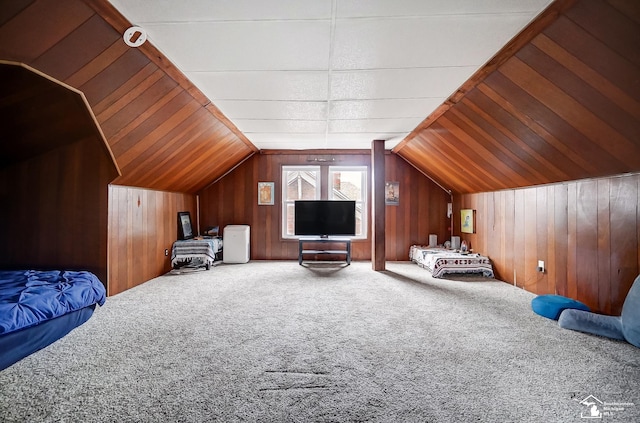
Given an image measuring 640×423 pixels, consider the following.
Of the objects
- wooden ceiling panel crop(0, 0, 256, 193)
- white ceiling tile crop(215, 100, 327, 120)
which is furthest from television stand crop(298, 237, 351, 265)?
white ceiling tile crop(215, 100, 327, 120)

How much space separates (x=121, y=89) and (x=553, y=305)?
4581mm

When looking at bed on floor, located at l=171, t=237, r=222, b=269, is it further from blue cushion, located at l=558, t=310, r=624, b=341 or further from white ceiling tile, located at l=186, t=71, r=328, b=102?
blue cushion, located at l=558, t=310, r=624, b=341

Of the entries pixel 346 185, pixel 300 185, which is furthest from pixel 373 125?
pixel 300 185

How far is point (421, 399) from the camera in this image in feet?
5.51

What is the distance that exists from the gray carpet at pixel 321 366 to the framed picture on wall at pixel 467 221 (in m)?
2.19

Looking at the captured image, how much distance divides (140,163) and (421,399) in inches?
159

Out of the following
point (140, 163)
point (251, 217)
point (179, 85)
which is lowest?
point (251, 217)

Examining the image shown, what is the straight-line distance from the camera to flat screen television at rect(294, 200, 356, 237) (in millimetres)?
6051

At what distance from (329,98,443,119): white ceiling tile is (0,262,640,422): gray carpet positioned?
2.40 meters

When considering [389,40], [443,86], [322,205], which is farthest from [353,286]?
[389,40]

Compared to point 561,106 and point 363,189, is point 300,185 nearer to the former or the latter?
point 363,189

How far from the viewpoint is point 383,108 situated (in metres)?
3.85

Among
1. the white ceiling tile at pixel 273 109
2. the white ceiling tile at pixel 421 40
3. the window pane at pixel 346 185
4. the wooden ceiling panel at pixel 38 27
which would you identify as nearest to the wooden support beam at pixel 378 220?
the window pane at pixel 346 185

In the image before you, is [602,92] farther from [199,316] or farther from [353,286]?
[199,316]
